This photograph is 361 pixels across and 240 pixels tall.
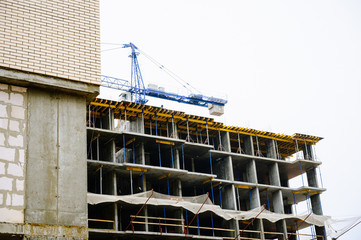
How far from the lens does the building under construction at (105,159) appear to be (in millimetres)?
12188

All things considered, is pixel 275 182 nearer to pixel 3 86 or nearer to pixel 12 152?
pixel 3 86

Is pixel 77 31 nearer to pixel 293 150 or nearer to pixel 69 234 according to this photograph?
pixel 69 234

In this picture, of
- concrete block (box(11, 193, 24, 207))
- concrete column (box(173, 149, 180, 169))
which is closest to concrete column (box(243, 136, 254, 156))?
concrete column (box(173, 149, 180, 169))

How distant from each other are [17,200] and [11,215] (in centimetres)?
36

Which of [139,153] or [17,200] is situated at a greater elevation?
[139,153]

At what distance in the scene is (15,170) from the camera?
11984 mm

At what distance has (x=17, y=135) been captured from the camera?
12328mm

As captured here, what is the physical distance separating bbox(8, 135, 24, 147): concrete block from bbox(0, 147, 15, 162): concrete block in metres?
0.15

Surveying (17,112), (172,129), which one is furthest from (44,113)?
(172,129)

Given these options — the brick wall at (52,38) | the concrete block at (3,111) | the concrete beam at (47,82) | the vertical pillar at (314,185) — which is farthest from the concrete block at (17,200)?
the vertical pillar at (314,185)

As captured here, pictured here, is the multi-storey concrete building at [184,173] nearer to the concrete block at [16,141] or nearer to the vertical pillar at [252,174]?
the vertical pillar at [252,174]

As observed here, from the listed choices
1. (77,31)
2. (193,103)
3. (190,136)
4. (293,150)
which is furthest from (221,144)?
(77,31)

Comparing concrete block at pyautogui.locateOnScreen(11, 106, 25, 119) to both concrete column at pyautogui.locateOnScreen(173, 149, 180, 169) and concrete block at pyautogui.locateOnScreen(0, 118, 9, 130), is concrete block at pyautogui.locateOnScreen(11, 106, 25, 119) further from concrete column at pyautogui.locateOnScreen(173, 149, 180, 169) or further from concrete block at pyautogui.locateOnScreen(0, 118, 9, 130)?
concrete column at pyautogui.locateOnScreen(173, 149, 180, 169)

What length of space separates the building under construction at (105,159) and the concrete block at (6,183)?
0.02 meters
